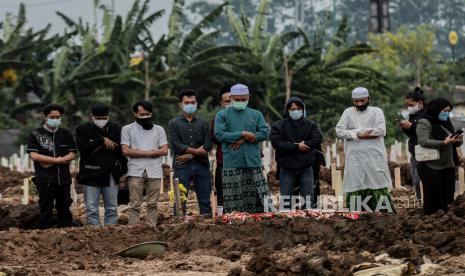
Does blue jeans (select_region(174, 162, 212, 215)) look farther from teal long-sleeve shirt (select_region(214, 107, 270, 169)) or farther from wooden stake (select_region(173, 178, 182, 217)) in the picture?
teal long-sleeve shirt (select_region(214, 107, 270, 169))

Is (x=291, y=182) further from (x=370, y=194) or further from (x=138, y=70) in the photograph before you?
(x=138, y=70)

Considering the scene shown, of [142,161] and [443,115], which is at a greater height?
[443,115]

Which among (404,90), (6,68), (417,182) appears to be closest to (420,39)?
(404,90)

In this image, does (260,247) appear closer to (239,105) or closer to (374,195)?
(239,105)

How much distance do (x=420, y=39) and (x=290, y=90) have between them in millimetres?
15689

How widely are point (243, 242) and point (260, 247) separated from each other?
1.10ft

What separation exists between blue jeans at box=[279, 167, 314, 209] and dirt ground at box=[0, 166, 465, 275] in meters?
1.48

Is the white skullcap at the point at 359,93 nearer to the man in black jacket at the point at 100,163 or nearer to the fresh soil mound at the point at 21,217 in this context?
the man in black jacket at the point at 100,163

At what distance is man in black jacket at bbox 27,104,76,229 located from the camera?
13586 mm

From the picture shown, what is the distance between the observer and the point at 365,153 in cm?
1304

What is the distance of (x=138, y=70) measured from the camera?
31875 mm

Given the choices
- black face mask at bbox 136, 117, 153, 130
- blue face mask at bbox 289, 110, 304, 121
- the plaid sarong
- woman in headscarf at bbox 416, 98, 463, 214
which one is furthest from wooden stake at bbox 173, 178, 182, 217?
woman in headscarf at bbox 416, 98, 463, 214

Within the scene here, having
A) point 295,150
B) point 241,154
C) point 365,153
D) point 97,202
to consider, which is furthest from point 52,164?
point 365,153

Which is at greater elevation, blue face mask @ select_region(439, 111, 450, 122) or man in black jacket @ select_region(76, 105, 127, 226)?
blue face mask @ select_region(439, 111, 450, 122)
